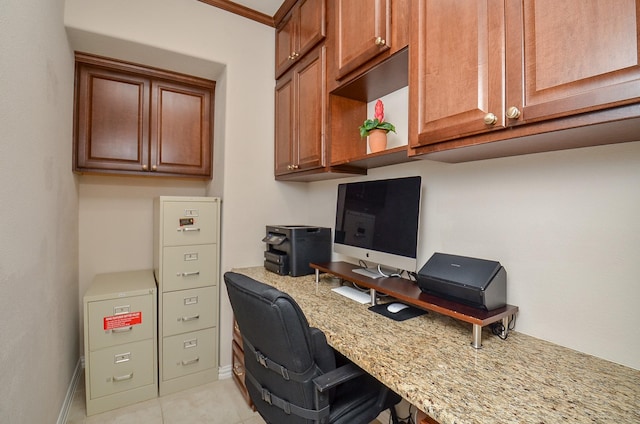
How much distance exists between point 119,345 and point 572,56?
2.67 m

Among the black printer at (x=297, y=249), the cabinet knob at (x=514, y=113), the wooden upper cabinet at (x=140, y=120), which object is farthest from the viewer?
the wooden upper cabinet at (x=140, y=120)

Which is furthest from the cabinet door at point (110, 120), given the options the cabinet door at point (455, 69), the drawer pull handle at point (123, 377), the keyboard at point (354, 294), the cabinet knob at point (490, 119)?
the cabinet knob at point (490, 119)

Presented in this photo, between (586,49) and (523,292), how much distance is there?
2.85ft

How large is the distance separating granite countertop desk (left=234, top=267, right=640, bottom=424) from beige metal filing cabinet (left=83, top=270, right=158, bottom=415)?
1.40 metres

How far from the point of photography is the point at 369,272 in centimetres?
173

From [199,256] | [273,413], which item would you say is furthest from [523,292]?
[199,256]

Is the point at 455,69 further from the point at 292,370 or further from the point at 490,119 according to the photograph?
the point at 292,370

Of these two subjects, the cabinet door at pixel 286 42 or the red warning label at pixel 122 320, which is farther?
the cabinet door at pixel 286 42

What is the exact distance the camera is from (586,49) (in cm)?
75

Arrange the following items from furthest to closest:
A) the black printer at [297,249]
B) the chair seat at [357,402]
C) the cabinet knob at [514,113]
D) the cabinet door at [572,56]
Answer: the black printer at [297,249] < the chair seat at [357,402] < the cabinet knob at [514,113] < the cabinet door at [572,56]

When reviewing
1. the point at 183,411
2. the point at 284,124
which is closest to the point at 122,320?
the point at 183,411

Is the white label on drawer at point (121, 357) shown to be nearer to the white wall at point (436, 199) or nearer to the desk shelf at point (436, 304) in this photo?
the white wall at point (436, 199)

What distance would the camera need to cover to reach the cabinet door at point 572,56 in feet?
2.27

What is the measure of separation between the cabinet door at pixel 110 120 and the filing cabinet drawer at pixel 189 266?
802 mm
